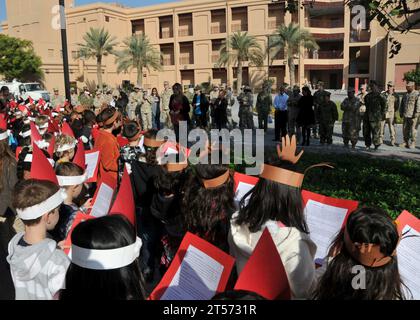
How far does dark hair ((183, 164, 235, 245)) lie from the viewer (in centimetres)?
262

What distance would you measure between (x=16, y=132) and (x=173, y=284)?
307 inches

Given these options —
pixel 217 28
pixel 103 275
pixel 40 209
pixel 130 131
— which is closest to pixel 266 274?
pixel 103 275

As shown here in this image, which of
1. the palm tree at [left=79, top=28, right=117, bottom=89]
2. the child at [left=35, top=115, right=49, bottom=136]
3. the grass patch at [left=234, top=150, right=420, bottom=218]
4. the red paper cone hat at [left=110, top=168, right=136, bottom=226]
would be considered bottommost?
the grass patch at [left=234, top=150, right=420, bottom=218]

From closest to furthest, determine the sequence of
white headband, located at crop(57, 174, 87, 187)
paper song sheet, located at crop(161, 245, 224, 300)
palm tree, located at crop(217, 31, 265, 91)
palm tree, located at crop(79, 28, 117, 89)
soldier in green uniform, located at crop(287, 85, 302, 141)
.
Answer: paper song sheet, located at crop(161, 245, 224, 300), white headband, located at crop(57, 174, 87, 187), soldier in green uniform, located at crop(287, 85, 302, 141), palm tree, located at crop(217, 31, 265, 91), palm tree, located at crop(79, 28, 117, 89)

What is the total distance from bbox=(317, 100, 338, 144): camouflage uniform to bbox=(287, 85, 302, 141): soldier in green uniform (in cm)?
62

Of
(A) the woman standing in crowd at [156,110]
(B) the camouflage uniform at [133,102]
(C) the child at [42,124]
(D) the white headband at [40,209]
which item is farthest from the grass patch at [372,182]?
(B) the camouflage uniform at [133,102]

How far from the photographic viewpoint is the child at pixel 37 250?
2.12 m

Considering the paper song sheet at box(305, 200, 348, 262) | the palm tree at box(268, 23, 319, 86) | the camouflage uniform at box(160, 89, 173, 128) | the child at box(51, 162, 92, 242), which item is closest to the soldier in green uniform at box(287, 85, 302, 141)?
the camouflage uniform at box(160, 89, 173, 128)

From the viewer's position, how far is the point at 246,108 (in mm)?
13508

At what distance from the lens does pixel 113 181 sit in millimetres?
3033

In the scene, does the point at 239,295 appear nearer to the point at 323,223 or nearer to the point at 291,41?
the point at 323,223

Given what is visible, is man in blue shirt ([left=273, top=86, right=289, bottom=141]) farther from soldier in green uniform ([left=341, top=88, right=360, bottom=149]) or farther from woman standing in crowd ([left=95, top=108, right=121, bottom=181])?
woman standing in crowd ([left=95, top=108, right=121, bottom=181])
